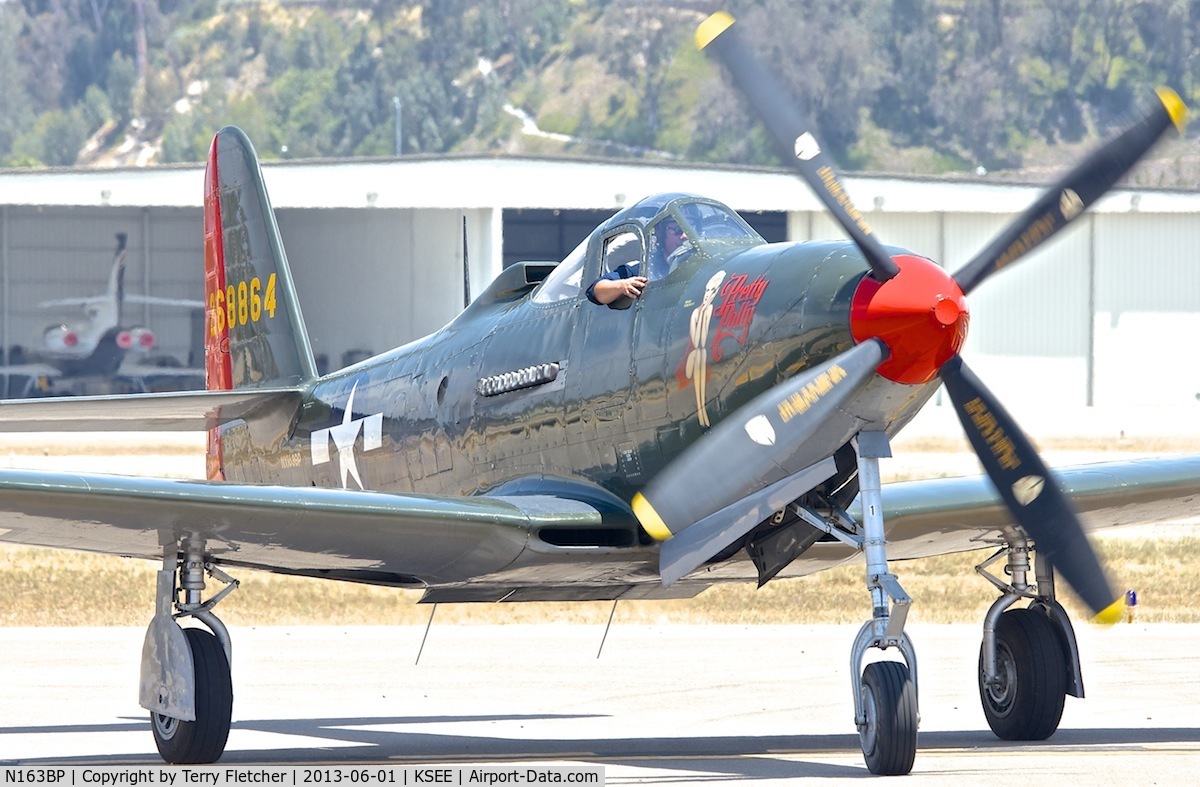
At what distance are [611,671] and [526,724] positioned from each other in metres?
2.81

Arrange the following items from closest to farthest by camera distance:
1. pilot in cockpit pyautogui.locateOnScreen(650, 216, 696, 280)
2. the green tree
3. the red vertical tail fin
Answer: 1. pilot in cockpit pyautogui.locateOnScreen(650, 216, 696, 280)
2. the red vertical tail fin
3. the green tree

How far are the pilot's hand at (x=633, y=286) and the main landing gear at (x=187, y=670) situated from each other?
3.04 m

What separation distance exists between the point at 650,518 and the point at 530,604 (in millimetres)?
11341

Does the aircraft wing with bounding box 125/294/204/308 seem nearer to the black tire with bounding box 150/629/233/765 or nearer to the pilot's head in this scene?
the black tire with bounding box 150/629/233/765

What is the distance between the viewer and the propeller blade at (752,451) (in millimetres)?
10133

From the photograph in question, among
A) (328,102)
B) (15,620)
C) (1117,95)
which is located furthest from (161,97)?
(15,620)

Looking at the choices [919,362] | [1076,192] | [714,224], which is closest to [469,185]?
[714,224]

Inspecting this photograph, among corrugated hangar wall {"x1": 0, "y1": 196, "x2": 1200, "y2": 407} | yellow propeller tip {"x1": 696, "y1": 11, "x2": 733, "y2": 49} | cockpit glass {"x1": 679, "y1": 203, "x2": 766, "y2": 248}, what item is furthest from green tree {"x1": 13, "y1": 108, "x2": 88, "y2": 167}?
yellow propeller tip {"x1": 696, "y1": 11, "x2": 733, "y2": 49}

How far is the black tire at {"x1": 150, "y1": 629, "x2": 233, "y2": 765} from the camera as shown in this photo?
11039 mm

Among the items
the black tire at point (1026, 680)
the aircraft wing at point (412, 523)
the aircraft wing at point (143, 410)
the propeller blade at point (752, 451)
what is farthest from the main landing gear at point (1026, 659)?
the aircraft wing at point (143, 410)

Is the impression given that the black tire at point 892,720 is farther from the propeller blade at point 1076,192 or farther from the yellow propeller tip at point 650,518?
the propeller blade at point 1076,192

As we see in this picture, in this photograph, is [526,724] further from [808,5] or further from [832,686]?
[808,5]

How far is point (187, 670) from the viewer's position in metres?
11.1

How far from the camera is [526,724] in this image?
1283 cm
